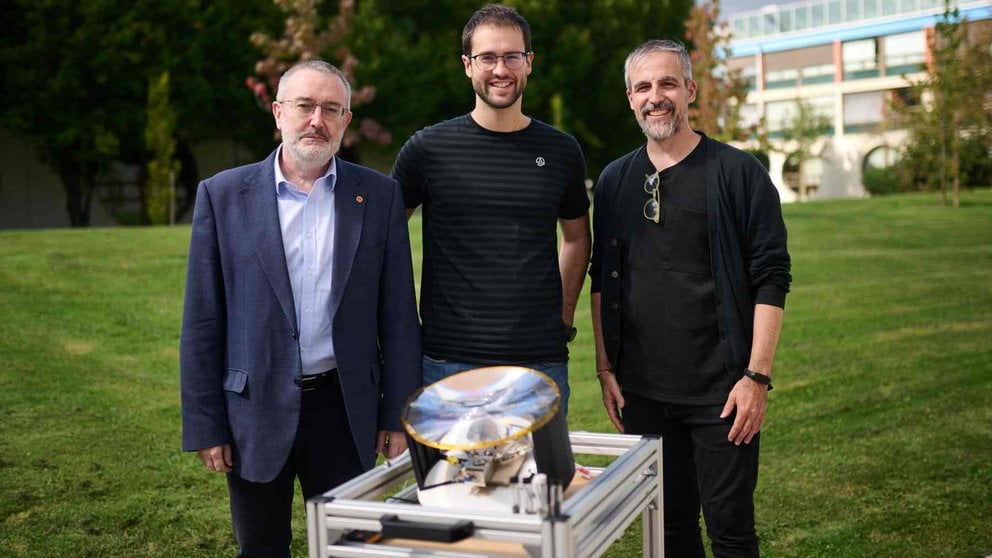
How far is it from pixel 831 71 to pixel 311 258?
54.3 m

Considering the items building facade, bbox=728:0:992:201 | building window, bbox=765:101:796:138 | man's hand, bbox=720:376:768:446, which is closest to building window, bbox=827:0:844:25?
building facade, bbox=728:0:992:201

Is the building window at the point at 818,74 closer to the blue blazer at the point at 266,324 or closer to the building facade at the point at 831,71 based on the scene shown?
the building facade at the point at 831,71

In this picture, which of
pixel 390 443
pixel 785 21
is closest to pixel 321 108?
pixel 390 443

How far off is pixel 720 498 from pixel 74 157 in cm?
2341

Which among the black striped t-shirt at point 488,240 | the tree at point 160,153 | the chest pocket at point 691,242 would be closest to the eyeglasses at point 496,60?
the black striped t-shirt at point 488,240

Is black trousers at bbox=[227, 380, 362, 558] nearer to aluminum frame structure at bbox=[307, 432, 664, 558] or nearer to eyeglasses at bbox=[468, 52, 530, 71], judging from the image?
aluminum frame structure at bbox=[307, 432, 664, 558]

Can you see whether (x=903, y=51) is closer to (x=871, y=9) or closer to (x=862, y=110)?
(x=871, y=9)

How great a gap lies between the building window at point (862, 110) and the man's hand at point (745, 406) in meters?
51.5

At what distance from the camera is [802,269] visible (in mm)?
14156

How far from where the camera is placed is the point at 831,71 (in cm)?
5322

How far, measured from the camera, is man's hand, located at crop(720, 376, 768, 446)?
3.45 meters

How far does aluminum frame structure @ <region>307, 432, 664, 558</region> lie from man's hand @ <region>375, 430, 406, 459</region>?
1.95 feet

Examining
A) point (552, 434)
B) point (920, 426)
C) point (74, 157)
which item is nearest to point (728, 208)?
point (552, 434)

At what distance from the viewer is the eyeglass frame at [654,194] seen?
360 cm
